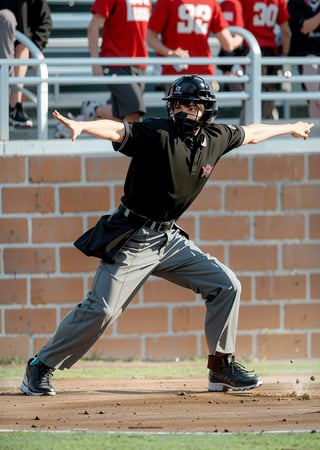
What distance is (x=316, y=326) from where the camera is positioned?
38.9 ft

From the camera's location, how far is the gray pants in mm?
8570

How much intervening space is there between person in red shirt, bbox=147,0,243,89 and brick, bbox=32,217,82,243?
174 centimetres

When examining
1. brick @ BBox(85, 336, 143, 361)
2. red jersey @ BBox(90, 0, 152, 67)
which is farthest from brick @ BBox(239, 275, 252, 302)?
red jersey @ BBox(90, 0, 152, 67)

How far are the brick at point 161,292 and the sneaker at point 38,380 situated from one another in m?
2.70

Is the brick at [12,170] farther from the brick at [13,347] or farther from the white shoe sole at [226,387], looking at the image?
→ the white shoe sole at [226,387]

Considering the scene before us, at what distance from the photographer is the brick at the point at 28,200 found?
37.2 ft

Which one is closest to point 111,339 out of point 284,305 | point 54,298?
point 54,298

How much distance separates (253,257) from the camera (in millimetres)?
11711

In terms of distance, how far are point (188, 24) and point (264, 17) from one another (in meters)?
1.25

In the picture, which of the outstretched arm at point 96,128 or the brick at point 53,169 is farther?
the brick at point 53,169

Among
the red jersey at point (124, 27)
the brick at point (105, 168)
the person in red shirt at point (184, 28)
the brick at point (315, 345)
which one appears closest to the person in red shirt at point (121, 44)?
the red jersey at point (124, 27)

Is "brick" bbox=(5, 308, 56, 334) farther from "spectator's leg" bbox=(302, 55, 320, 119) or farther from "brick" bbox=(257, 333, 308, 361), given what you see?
"spectator's leg" bbox=(302, 55, 320, 119)

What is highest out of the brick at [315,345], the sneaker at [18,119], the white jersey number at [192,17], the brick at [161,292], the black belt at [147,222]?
the white jersey number at [192,17]

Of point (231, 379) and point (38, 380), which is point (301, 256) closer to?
point (231, 379)
